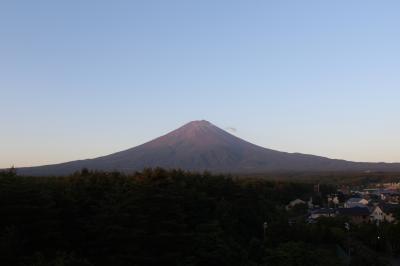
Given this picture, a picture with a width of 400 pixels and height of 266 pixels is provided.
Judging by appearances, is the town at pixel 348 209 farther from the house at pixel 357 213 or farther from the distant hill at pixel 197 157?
the distant hill at pixel 197 157

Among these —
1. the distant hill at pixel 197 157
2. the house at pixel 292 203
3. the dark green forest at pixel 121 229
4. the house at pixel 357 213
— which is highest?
the distant hill at pixel 197 157

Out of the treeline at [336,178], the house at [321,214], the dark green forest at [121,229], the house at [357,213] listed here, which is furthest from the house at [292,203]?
the treeline at [336,178]

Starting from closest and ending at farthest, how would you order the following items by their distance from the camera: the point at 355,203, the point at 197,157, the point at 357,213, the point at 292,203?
the point at 357,213 → the point at 292,203 → the point at 355,203 → the point at 197,157

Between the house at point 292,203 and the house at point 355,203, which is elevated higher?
the house at point 292,203

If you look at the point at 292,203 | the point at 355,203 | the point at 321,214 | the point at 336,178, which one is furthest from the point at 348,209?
the point at 336,178

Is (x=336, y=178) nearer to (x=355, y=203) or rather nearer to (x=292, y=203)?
(x=355, y=203)

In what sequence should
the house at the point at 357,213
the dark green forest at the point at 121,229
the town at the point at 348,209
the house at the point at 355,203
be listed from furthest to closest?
the house at the point at 355,203
the house at the point at 357,213
the town at the point at 348,209
the dark green forest at the point at 121,229

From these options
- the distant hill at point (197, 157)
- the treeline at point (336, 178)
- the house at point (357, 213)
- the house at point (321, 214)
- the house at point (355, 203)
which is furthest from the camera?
the treeline at point (336, 178)

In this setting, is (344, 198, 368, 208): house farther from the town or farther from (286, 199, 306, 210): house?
(286, 199, 306, 210): house

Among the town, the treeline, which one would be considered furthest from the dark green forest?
the treeline
